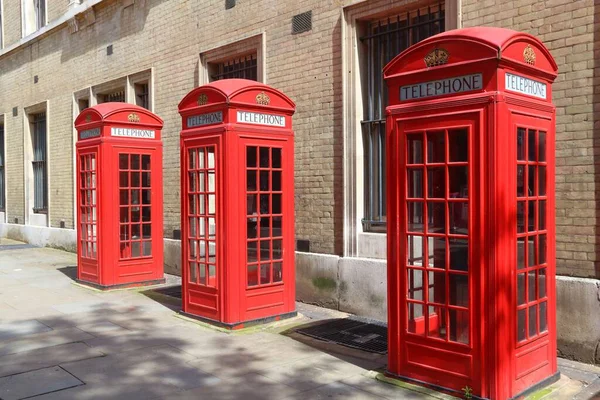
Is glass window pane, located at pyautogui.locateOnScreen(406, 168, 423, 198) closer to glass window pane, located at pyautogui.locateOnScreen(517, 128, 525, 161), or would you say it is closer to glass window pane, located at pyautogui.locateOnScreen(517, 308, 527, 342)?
glass window pane, located at pyautogui.locateOnScreen(517, 128, 525, 161)

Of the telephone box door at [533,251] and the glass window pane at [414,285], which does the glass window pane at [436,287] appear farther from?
the telephone box door at [533,251]

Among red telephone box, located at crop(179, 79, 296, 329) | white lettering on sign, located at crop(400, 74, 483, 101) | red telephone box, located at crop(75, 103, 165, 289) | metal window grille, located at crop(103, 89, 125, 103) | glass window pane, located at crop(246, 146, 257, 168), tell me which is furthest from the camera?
metal window grille, located at crop(103, 89, 125, 103)

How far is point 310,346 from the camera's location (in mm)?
6094

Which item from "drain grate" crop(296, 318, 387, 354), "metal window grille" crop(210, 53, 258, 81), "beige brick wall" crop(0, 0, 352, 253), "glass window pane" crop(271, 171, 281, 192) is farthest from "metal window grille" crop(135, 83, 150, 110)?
"drain grate" crop(296, 318, 387, 354)

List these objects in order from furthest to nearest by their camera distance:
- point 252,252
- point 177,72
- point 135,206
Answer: point 177,72, point 135,206, point 252,252

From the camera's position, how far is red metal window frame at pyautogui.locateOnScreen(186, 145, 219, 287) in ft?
→ 23.1

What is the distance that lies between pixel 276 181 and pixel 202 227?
1.12 metres

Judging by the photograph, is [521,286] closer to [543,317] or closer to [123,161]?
[543,317]

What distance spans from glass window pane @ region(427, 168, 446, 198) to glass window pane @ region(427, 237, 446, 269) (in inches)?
14.5

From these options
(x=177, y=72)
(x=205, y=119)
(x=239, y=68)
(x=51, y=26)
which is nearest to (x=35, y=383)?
(x=205, y=119)

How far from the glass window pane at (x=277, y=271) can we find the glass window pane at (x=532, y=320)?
3.29 m

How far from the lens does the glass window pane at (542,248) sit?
15.8 ft

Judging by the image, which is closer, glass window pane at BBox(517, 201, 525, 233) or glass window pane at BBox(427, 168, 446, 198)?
glass window pane at BBox(517, 201, 525, 233)

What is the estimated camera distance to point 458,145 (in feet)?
14.7
